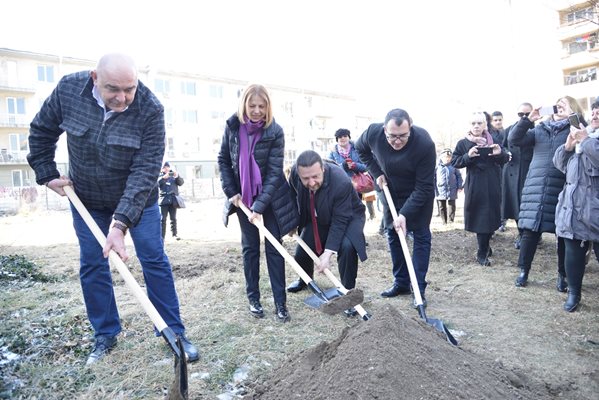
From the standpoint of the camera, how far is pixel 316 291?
336cm

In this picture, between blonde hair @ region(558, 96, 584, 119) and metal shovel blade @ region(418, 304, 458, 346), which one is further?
blonde hair @ region(558, 96, 584, 119)

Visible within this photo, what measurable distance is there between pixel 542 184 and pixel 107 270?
405 cm

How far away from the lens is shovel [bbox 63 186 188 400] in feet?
6.86

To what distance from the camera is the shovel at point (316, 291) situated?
296 centimetres

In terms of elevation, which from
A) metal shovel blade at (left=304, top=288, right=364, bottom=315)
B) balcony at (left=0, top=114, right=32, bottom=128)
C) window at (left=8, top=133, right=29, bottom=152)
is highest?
balcony at (left=0, top=114, right=32, bottom=128)

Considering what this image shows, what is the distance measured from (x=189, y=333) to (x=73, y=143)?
5.35 ft

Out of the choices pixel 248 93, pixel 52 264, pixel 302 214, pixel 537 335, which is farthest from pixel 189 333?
pixel 52 264

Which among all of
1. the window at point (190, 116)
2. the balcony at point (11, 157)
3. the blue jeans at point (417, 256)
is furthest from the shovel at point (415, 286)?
the window at point (190, 116)

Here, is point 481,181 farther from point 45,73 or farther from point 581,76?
point 45,73

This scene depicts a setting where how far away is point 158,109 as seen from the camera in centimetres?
285

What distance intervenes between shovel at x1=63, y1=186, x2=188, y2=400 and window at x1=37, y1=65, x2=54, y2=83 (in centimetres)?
3313

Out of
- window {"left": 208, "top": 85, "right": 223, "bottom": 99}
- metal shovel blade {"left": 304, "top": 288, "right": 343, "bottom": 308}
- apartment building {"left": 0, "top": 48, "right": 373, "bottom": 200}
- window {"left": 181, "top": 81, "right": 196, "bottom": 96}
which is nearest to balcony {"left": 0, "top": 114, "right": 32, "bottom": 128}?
apartment building {"left": 0, "top": 48, "right": 373, "bottom": 200}

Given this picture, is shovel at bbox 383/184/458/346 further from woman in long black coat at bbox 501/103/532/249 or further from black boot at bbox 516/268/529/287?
woman in long black coat at bbox 501/103/532/249

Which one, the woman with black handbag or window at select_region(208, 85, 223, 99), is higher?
window at select_region(208, 85, 223, 99)
